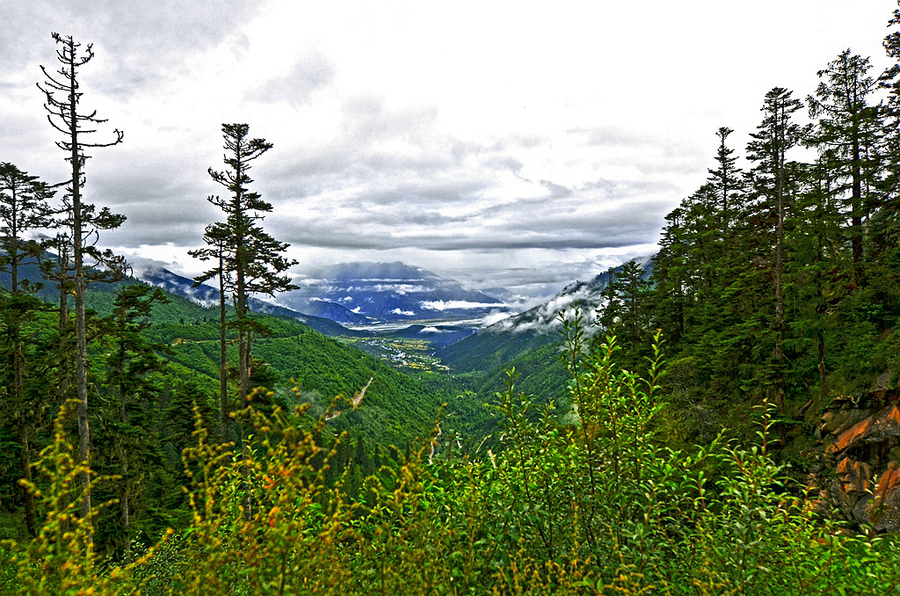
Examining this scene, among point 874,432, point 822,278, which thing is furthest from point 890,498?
point 822,278

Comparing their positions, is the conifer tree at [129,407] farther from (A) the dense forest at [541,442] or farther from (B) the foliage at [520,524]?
(B) the foliage at [520,524]

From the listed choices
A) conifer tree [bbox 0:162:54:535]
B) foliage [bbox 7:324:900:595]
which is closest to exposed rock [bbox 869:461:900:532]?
foliage [bbox 7:324:900:595]

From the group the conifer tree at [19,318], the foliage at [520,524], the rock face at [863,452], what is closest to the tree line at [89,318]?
the conifer tree at [19,318]

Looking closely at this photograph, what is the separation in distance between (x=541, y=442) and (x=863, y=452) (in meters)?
17.8

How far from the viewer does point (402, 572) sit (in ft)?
13.1

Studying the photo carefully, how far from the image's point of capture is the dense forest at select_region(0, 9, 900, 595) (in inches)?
147

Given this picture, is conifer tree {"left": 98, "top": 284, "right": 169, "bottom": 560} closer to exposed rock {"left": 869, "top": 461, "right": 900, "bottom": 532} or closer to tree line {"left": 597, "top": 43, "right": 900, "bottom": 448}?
tree line {"left": 597, "top": 43, "right": 900, "bottom": 448}

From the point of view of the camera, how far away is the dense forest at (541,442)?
3.73 meters

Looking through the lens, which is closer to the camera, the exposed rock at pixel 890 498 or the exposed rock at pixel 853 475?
the exposed rock at pixel 890 498

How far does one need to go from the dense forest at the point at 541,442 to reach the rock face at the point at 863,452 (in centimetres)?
8

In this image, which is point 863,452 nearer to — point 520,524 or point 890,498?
point 890,498

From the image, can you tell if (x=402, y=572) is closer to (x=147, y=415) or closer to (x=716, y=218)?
(x=147, y=415)

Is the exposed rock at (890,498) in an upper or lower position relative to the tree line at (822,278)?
lower

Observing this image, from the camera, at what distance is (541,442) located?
5234mm
